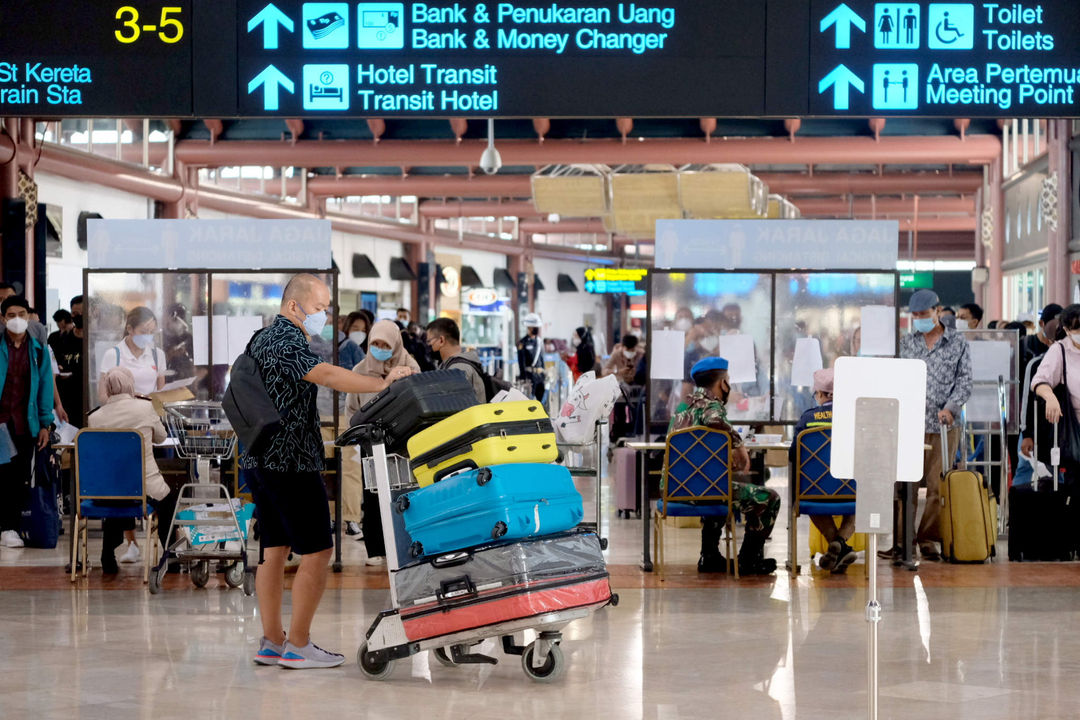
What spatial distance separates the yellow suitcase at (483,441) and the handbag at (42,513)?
14.7ft

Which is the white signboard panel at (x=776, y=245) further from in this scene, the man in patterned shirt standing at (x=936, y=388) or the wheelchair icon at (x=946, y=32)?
the wheelchair icon at (x=946, y=32)

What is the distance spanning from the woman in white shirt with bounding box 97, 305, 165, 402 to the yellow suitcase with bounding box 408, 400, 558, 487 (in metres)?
3.79

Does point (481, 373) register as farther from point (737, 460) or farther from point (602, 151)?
point (602, 151)

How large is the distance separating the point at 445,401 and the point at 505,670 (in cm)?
113

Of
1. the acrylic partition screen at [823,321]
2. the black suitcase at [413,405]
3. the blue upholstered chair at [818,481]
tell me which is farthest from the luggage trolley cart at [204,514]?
the acrylic partition screen at [823,321]

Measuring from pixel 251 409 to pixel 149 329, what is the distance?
3.50m

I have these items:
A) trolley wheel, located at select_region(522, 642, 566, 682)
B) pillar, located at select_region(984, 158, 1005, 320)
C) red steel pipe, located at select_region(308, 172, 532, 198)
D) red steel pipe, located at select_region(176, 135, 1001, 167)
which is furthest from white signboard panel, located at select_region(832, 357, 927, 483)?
red steel pipe, located at select_region(308, 172, 532, 198)

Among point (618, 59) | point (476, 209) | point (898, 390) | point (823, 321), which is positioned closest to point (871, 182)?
point (476, 209)

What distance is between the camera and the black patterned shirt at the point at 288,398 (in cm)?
555

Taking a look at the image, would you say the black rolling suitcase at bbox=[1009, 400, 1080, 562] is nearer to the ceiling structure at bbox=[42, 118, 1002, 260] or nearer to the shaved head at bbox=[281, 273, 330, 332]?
the shaved head at bbox=[281, 273, 330, 332]

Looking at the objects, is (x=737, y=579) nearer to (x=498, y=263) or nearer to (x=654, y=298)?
(x=654, y=298)

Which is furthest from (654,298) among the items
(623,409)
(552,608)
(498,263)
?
(498,263)

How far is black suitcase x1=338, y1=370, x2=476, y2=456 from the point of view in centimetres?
548

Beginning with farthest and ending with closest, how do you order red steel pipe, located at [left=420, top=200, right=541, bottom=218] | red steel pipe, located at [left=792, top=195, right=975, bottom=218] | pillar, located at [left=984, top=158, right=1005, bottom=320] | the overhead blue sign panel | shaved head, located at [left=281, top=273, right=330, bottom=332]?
red steel pipe, located at [left=420, top=200, right=541, bottom=218] → red steel pipe, located at [left=792, top=195, right=975, bottom=218] → pillar, located at [left=984, top=158, right=1005, bottom=320] → the overhead blue sign panel → shaved head, located at [left=281, top=273, right=330, bottom=332]
